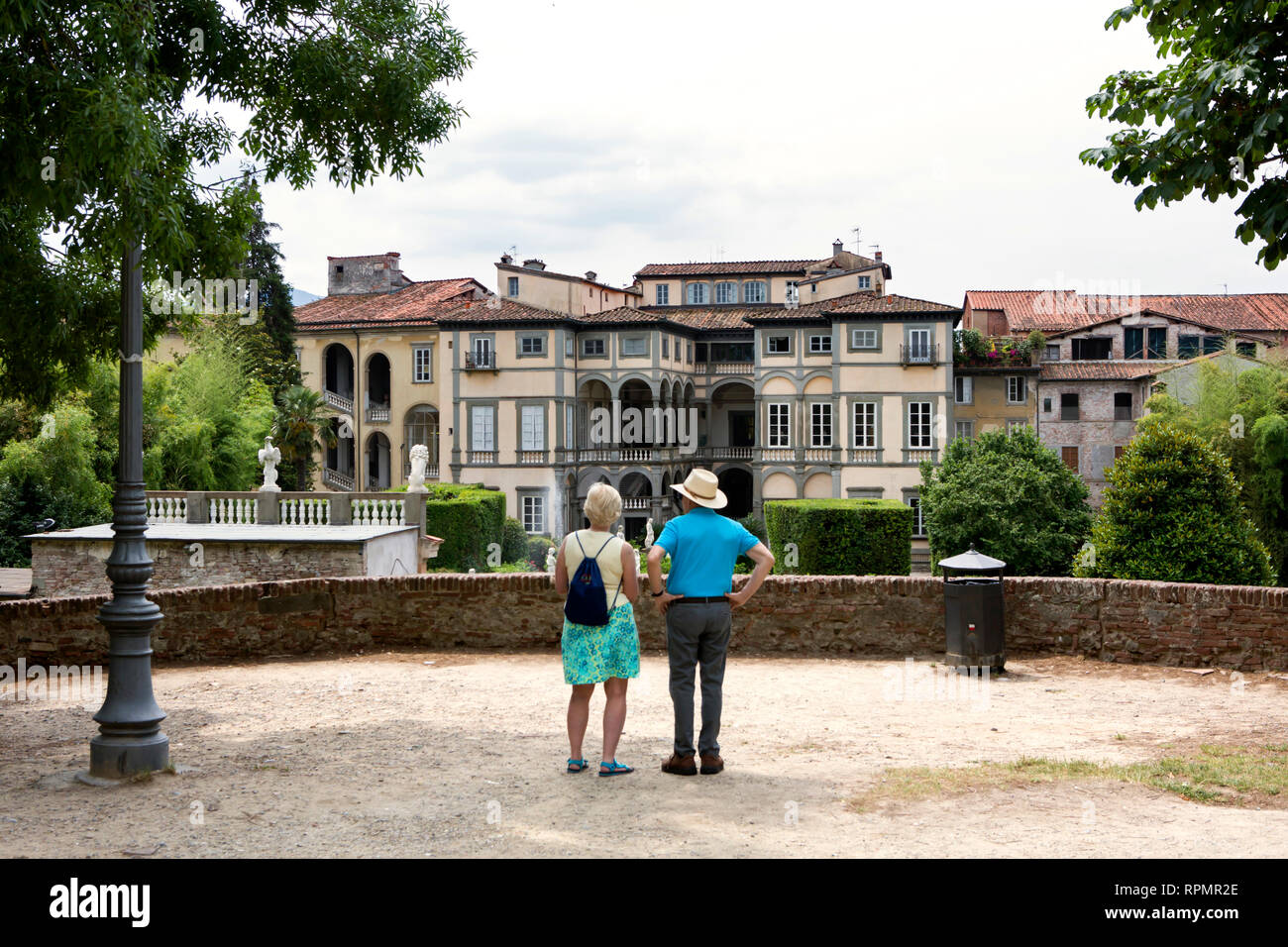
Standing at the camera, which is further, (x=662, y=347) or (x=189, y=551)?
(x=662, y=347)

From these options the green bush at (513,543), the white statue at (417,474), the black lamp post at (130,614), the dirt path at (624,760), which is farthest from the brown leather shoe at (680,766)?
the green bush at (513,543)

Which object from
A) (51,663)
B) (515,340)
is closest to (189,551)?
(51,663)

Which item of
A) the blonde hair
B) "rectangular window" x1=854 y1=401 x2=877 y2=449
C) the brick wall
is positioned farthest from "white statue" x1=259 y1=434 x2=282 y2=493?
"rectangular window" x1=854 y1=401 x2=877 y2=449

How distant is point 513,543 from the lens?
51.6m

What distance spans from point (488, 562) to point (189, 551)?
19.8m

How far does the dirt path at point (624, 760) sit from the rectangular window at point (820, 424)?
43764 mm

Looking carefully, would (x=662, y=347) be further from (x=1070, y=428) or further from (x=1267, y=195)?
(x=1267, y=195)

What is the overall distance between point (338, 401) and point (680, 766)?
56.0 m

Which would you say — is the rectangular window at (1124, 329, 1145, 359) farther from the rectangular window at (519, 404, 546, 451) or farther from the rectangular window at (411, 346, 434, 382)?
the rectangular window at (411, 346, 434, 382)

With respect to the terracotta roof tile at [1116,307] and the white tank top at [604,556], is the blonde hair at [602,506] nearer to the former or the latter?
the white tank top at [604,556]

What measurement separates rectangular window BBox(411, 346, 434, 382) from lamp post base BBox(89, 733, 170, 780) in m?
52.7

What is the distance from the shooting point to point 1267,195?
8.35 m

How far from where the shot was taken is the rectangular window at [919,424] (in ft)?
177

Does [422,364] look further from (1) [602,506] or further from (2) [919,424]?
(1) [602,506]
